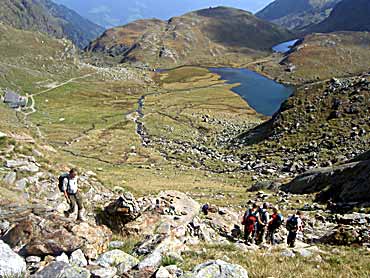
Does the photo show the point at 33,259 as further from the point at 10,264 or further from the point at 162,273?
the point at 162,273

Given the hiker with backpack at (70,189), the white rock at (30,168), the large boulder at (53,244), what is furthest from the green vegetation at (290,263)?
the white rock at (30,168)

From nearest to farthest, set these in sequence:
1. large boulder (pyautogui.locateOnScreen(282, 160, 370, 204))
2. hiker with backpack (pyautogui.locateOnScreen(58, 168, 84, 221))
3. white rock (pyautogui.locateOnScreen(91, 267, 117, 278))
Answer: white rock (pyautogui.locateOnScreen(91, 267, 117, 278)), hiker with backpack (pyautogui.locateOnScreen(58, 168, 84, 221)), large boulder (pyautogui.locateOnScreen(282, 160, 370, 204))

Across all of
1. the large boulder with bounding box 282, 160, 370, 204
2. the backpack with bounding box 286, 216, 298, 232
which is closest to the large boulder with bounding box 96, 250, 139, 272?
the backpack with bounding box 286, 216, 298, 232

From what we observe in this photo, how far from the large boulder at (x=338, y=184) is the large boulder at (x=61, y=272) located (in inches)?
935

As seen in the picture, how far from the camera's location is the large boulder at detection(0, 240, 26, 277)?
9008 mm

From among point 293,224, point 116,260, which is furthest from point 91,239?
point 293,224

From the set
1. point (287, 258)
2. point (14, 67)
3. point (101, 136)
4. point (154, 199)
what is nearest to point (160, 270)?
point (287, 258)

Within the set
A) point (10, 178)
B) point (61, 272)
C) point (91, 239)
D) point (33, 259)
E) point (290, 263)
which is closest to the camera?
point (61, 272)

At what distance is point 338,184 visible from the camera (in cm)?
3219

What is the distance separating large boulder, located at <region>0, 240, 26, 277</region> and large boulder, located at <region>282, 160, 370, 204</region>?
2455 centimetres

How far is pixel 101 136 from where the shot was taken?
90.7 m

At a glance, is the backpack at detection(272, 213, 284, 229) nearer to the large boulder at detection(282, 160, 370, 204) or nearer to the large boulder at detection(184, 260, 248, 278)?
the large boulder at detection(282, 160, 370, 204)

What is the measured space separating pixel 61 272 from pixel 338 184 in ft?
94.5

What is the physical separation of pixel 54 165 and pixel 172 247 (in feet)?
62.9
